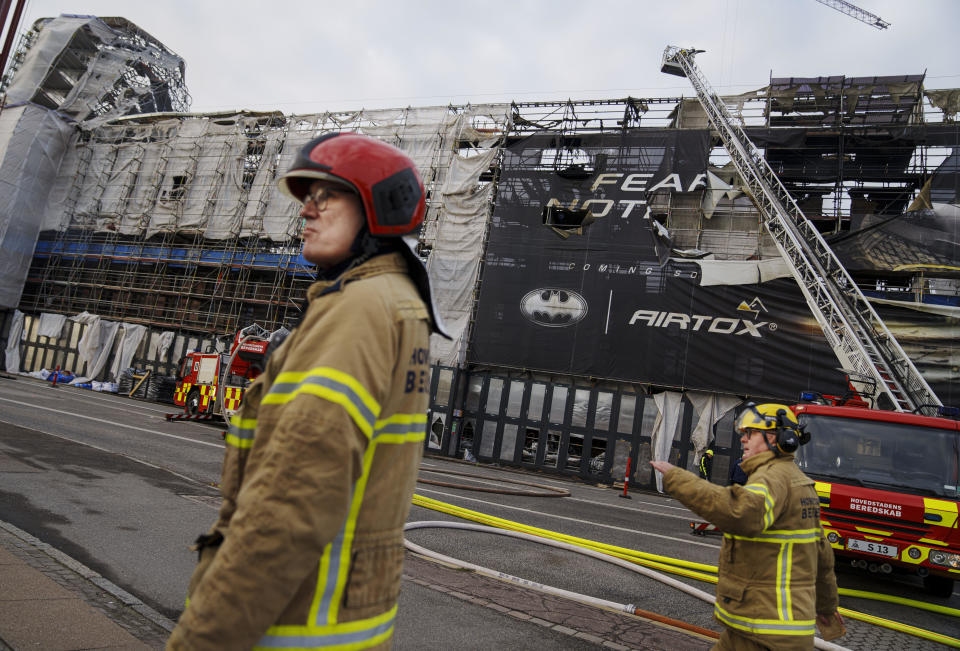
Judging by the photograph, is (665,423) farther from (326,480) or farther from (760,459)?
(326,480)

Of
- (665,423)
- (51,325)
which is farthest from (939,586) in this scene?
(51,325)

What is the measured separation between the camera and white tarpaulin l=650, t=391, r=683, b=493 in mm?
19719

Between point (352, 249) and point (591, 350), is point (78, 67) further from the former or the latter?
point (352, 249)

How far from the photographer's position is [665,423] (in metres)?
19.9

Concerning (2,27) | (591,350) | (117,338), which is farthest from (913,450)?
(117,338)

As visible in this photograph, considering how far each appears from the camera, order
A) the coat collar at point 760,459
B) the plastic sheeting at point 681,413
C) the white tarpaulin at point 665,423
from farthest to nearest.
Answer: the white tarpaulin at point 665,423 < the plastic sheeting at point 681,413 < the coat collar at point 760,459

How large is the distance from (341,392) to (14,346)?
→ 4090cm

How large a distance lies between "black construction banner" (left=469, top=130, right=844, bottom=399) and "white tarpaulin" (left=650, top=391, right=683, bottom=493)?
0.53m

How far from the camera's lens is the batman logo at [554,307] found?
21766 mm

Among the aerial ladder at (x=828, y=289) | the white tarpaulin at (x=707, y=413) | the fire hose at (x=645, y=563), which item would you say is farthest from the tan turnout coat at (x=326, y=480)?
the white tarpaulin at (x=707, y=413)

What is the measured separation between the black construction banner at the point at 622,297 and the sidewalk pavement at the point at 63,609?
18093 millimetres

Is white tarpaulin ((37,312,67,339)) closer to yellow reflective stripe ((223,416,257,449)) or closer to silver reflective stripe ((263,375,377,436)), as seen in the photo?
yellow reflective stripe ((223,416,257,449))

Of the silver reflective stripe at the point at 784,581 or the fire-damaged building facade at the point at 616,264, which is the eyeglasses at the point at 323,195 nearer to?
the silver reflective stripe at the point at 784,581

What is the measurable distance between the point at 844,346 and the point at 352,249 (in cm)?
1764
